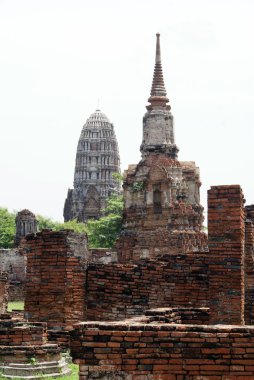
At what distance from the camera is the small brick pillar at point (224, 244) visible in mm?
11102

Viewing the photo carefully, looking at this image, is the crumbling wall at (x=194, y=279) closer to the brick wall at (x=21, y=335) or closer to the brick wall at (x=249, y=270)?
the brick wall at (x=249, y=270)

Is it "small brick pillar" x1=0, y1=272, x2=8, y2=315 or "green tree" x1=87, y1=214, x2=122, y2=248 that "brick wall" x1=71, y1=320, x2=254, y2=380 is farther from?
"green tree" x1=87, y1=214, x2=122, y2=248

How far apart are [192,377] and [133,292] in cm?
492

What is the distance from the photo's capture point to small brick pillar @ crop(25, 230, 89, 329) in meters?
11.7

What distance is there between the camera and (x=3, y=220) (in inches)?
2763

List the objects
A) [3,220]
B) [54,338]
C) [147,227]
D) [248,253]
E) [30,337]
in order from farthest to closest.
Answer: [3,220] → [147,227] → [248,253] → [54,338] → [30,337]

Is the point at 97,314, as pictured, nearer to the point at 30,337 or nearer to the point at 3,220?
the point at 30,337

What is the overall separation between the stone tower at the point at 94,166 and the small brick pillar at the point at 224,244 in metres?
73.6

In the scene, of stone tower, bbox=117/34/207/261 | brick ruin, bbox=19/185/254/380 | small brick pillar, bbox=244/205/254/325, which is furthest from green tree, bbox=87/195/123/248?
brick ruin, bbox=19/185/254/380

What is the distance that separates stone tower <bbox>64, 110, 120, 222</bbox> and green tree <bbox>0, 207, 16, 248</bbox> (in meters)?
14.0

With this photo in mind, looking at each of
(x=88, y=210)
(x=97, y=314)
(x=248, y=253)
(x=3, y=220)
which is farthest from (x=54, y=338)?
(x=88, y=210)

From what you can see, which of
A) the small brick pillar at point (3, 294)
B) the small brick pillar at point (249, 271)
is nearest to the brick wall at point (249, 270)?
the small brick pillar at point (249, 271)

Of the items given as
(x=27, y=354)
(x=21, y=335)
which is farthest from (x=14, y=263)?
(x=27, y=354)

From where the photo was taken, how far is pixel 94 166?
86812 mm
